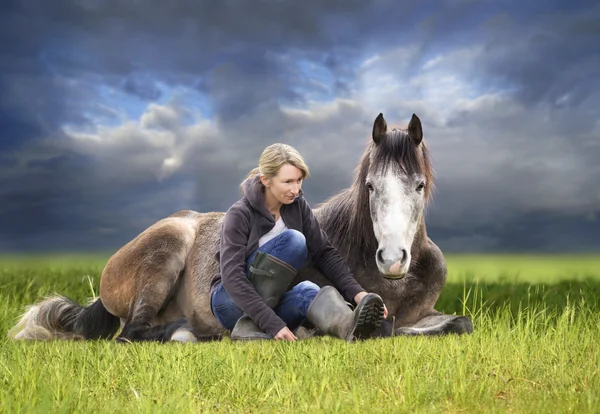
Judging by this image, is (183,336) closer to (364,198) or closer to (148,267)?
(148,267)

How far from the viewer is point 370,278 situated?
5801mm

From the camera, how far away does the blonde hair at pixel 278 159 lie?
523 centimetres

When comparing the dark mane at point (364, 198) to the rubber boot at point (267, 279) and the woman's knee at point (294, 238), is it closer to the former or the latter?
the woman's knee at point (294, 238)

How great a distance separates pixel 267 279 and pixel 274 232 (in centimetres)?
45

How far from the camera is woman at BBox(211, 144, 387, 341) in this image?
5.14 meters

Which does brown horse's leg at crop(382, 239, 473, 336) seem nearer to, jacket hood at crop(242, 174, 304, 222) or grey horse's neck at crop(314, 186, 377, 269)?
grey horse's neck at crop(314, 186, 377, 269)

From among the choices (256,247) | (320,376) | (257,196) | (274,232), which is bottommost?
(320,376)

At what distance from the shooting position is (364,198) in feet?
18.1

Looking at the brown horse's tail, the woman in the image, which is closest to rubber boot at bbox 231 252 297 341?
the woman

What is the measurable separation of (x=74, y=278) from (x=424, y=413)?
9.55 meters

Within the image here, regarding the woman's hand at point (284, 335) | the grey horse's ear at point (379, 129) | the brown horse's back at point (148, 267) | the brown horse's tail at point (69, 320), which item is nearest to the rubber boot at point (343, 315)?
the woman's hand at point (284, 335)

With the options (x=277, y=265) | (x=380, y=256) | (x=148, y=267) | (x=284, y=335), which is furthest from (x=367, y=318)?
(x=148, y=267)

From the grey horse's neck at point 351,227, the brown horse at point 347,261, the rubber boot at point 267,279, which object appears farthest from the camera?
the grey horse's neck at point 351,227

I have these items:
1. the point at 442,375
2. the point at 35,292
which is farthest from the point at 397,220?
the point at 35,292
